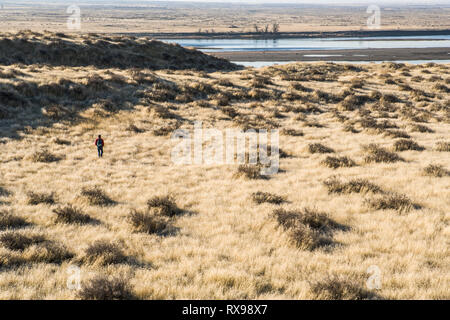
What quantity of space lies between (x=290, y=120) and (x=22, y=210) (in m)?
15.8

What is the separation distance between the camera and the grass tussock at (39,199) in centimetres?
896

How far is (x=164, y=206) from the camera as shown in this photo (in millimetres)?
8648

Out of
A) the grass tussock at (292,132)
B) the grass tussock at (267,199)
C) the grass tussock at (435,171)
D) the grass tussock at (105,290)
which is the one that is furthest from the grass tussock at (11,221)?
the grass tussock at (292,132)

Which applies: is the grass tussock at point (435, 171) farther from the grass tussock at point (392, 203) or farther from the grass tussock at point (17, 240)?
the grass tussock at point (17, 240)

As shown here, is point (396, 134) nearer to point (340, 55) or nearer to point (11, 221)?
point (11, 221)

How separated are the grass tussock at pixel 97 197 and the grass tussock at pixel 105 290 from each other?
13.5ft

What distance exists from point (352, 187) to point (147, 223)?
226 inches

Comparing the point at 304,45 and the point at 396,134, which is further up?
the point at 304,45

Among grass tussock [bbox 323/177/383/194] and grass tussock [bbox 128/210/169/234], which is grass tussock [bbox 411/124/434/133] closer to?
grass tussock [bbox 323/177/383/194]

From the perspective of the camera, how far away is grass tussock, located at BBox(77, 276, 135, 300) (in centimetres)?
494

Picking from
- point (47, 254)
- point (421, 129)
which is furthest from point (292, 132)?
point (47, 254)

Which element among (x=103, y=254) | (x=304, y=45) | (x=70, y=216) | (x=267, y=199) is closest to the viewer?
(x=103, y=254)

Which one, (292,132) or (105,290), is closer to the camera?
(105,290)

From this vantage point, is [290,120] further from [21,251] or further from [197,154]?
[21,251]
